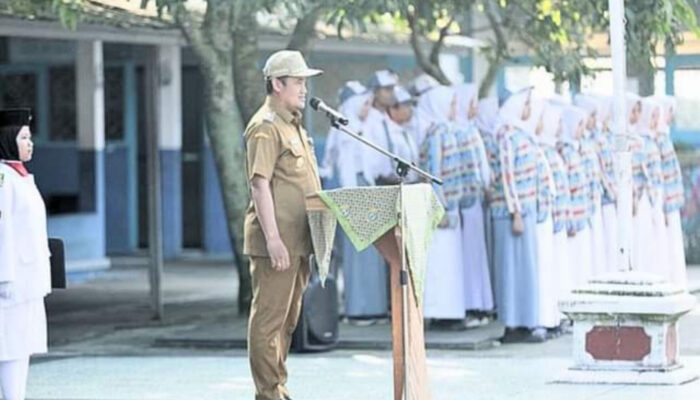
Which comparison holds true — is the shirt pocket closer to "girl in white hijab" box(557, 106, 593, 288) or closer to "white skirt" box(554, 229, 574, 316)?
"white skirt" box(554, 229, 574, 316)

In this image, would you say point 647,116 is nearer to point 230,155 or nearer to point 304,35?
point 304,35

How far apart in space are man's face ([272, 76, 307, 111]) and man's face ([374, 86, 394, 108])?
18.9 ft

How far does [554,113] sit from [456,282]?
63.9 inches

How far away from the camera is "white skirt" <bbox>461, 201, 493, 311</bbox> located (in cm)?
1570

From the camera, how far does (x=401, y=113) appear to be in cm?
1625

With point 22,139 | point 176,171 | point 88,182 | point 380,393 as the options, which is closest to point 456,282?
point 380,393

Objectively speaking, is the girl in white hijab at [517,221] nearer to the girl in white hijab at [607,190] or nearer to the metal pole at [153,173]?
the girl in white hijab at [607,190]

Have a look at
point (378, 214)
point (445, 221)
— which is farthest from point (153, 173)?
point (378, 214)

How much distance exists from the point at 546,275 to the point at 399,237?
5418 mm

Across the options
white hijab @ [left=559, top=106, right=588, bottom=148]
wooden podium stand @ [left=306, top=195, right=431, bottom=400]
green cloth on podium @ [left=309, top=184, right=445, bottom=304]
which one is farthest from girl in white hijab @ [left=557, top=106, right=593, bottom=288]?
green cloth on podium @ [left=309, top=184, right=445, bottom=304]

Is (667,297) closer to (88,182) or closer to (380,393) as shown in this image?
(380,393)

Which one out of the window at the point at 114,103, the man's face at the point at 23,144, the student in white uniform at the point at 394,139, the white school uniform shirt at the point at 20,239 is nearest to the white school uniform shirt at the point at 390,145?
the student in white uniform at the point at 394,139

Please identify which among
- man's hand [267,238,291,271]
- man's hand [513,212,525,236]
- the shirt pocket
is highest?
the shirt pocket

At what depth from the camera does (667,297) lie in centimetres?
1165
